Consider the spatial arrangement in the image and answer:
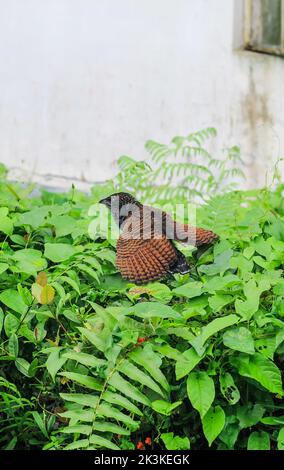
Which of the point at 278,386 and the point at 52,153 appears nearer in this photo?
the point at 278,386

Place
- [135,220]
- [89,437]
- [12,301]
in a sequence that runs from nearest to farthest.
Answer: [89,437], [12,301], [135,220]

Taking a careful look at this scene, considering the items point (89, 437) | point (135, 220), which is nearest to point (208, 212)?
point (135, 220)

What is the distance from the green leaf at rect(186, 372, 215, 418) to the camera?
2.05 meters

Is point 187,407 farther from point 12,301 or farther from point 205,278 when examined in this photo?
point 12,301

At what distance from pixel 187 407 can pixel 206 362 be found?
0.52 ft

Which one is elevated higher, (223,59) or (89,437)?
(223,59)

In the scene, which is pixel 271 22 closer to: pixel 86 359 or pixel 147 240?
pixel 147 240

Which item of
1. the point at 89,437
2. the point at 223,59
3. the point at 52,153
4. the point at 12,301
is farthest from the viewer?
the point at 223,59

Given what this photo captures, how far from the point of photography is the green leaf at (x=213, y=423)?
2.08 m

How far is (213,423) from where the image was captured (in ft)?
6.90

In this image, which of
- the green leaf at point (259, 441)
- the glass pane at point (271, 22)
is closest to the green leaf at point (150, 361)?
the green leaf at point (259, 441)

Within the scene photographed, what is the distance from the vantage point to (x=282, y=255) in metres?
2.73

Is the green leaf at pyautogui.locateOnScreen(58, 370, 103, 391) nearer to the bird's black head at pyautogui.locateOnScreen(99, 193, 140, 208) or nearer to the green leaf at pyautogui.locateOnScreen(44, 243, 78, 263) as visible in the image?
the green leaf at pyautogui.locateOnScreen(44, 243, 78, 263)

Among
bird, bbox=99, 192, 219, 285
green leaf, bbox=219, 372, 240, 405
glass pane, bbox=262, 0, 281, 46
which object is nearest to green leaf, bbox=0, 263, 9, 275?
bird, bbox=99, 192, 219, 285
